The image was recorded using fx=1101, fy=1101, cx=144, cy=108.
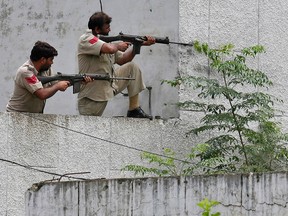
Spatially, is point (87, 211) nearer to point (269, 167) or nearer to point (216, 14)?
point (269, 167)

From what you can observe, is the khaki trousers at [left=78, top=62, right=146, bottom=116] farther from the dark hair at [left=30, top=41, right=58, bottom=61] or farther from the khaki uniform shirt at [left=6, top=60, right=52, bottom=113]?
the dark hair at [left=30, top=41, right=58, bottom=61]

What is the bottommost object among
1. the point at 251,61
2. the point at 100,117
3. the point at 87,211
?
the point at 87,211

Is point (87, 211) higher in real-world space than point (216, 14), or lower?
lower

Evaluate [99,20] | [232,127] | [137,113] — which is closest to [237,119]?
[232,127]

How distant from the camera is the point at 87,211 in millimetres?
9164

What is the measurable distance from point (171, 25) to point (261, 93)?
1385 mm

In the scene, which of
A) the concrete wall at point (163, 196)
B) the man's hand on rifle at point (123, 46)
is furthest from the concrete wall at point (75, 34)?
the concrete wall at point (163, 196)

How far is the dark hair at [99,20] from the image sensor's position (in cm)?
1227

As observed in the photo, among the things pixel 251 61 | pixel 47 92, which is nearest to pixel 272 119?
pixel 251 61

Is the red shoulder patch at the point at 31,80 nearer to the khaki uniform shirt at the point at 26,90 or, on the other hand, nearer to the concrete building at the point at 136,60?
the khaki uniform shirt at the point at 26,90

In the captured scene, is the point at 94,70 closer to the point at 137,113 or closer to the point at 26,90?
the point at 137,113

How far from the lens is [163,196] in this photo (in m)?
9.00

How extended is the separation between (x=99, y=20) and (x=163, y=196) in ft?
12.3

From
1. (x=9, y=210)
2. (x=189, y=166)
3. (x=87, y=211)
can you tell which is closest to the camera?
(x=87, y=211)
